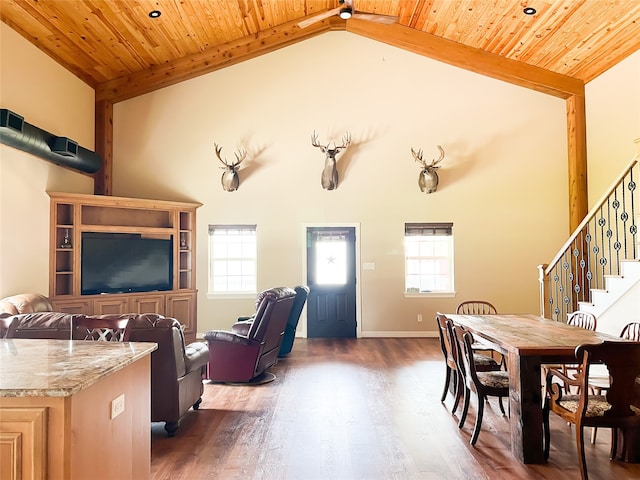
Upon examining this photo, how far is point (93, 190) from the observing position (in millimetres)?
7730

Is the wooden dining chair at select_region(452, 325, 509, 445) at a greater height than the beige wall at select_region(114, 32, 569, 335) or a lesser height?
lesser

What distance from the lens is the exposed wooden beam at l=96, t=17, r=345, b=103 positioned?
769cm

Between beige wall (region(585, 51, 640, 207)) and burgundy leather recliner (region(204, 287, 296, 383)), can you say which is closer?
burgundy leather recliner (region(204, 287, 296, 383))

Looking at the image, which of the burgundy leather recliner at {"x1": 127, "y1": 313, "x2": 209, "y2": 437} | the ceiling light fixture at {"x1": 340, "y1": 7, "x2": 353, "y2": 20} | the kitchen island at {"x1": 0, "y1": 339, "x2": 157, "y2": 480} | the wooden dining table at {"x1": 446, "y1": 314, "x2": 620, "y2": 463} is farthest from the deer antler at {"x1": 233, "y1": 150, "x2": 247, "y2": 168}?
the kitchen island at {"x1": 0, "y1": 339, "x2": 157, "y2": 480}

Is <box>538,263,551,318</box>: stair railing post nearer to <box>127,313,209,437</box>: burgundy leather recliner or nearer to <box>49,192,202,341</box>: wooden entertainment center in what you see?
<box>127,313,209,437</box>: burgundy leather recliner

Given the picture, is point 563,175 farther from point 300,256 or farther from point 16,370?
point 16,370

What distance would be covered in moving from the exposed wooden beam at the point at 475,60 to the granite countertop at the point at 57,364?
720 centimetres

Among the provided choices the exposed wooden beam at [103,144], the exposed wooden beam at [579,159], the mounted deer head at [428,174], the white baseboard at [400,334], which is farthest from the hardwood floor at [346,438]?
the exposed wooden beam at [103,144]

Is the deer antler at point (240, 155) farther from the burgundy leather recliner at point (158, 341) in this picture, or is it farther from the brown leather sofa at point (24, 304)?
the burgundy leather recliner at point (158, 341)

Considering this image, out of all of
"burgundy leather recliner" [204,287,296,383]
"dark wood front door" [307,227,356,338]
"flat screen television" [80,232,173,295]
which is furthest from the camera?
"dark wood front door" [307,227,356,338]

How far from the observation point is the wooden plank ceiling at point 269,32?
5.85 m

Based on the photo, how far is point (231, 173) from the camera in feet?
25.7

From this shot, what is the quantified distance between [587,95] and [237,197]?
20.8 feet

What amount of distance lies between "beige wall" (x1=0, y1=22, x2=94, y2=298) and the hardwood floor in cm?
315
